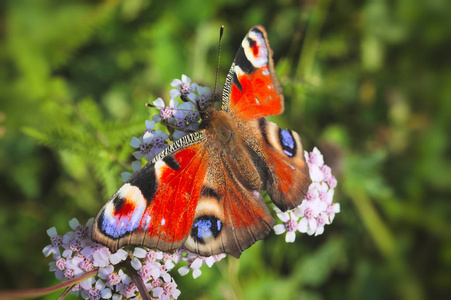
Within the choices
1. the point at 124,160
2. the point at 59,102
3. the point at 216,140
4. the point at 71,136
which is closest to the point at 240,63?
the point at 216,140

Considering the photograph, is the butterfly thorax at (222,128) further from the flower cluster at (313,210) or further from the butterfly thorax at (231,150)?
the flower cluster at (313,210)

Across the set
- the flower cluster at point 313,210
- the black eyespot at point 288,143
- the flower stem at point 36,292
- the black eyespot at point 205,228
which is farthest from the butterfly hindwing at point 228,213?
the flower stem at point 36,292

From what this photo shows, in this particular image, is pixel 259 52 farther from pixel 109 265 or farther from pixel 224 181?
pixel 109 265

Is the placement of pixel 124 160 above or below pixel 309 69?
below

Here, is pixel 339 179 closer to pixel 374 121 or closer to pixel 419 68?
pixel 374 121

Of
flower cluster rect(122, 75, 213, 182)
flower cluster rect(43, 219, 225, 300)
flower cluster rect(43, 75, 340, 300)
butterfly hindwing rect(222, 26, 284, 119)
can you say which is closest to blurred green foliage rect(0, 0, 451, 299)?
flower cluster rect(122, 75, 213, 182)

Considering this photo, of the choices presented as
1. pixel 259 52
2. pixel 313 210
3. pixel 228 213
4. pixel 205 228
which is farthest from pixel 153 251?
pixel 259 52

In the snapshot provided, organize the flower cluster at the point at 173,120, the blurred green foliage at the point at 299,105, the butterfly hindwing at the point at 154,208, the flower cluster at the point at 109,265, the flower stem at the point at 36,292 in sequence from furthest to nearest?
the blurred green foliage at the point at 299,105 → the flower cluster at the point at 173,120 → the flower cluster at the point at 109,265 → the butterfly hindwing at the point at 154,208 → the flower stem at the point at 36,292
